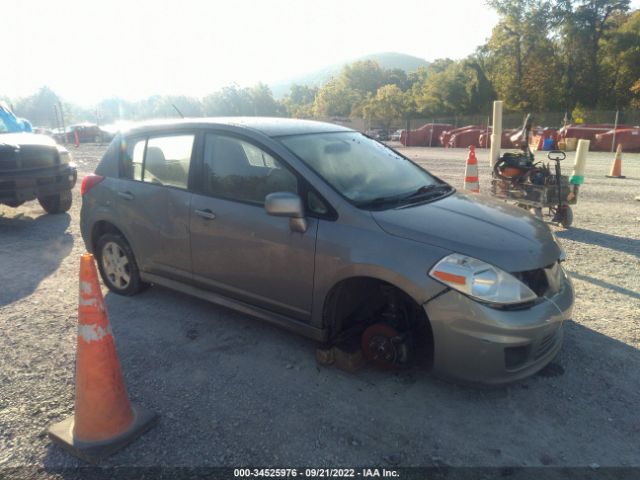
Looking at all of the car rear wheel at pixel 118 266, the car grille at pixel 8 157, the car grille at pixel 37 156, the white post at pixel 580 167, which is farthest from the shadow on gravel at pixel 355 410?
the car grille at pixel 37 156

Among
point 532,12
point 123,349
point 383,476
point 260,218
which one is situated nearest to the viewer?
point 383,476

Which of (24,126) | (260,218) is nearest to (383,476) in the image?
(260,218)

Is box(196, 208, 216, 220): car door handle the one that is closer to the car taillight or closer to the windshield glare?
the windshield glare

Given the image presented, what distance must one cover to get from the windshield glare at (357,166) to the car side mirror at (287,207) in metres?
0.31

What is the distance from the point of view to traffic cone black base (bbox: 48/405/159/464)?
98.6 inches

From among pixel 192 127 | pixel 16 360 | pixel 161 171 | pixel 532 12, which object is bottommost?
pixel 16 360

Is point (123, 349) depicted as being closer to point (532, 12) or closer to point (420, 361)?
point (420, 361)

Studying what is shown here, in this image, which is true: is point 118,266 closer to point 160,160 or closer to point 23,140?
point 160,160

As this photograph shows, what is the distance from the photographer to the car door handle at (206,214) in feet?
12.0

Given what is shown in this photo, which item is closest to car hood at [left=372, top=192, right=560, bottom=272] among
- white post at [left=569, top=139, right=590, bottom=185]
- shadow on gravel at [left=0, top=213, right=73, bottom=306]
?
shadow on gravel at [left=0, top=213, right=73, bottom=306]

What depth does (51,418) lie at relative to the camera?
9.34 ft

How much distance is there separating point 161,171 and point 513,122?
3555cm

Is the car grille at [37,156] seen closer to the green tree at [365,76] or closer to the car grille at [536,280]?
the car grille at [536,280]

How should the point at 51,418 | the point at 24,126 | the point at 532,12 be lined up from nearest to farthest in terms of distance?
the point at 51,418 → the point at 24,126 → the point at 532,12
